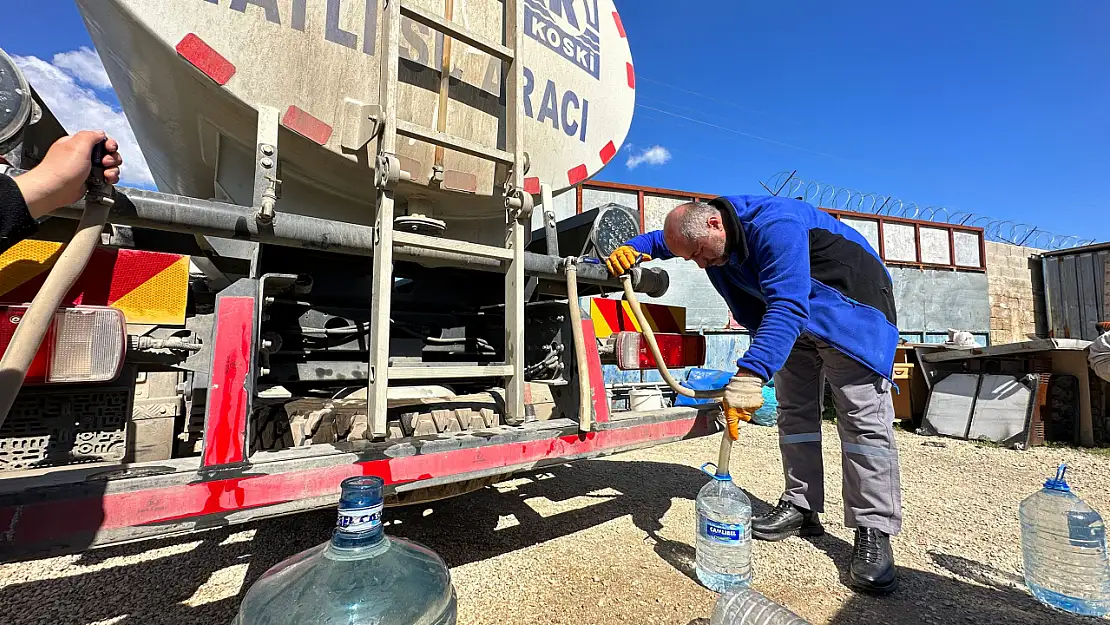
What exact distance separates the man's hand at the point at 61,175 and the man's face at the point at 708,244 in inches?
69.6

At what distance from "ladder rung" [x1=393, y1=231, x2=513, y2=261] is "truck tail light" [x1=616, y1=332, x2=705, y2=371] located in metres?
0.72

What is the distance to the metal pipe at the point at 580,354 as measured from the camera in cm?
181

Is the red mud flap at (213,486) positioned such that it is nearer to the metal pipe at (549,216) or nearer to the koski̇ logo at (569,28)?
the metal pipe at (549,216)

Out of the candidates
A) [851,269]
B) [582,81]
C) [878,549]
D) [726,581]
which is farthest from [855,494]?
[582,81]

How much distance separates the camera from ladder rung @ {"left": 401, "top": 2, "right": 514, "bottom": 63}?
156 cm

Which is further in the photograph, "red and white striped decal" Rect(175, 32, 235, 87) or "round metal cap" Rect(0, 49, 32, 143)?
"red and white striped decal" Rect(175, 32, 235, 87)

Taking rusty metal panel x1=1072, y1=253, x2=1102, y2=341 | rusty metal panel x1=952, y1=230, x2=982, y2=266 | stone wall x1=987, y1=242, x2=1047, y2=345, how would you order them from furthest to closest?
rusty metal panel x1=952, y1=230, x2=982, y2=266
stone wall x1=987, y1=242, x2=1047, y2=345
rusty metal panel x1=1072, y1=253, x2=1102, y2=341

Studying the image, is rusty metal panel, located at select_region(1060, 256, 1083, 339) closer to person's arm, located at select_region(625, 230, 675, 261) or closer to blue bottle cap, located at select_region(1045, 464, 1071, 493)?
blue bottle cap, located at select_region(1045, 464, 1071, 493)

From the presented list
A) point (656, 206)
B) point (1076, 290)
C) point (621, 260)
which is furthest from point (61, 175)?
point (1076, 290)

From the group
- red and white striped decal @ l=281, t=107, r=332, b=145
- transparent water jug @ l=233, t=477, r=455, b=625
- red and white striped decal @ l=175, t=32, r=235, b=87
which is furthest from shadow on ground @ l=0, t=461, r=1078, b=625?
red and white striped decal @ l=175, t=32, r=235, b=87

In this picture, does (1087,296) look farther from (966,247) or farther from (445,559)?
(445,559)

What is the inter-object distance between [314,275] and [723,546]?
2.01 metres

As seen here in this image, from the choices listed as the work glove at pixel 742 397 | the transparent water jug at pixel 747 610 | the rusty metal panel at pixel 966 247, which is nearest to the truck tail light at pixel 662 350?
the work glove at pixel 742 397

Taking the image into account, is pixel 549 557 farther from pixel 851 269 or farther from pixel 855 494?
pixel 851 269
